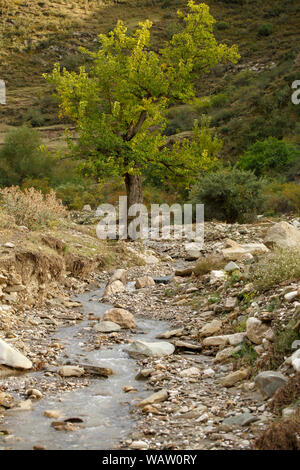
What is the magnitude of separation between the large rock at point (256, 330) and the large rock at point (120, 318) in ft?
6.80

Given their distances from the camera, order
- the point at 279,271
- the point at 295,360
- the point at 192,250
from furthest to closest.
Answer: the point at 192,250 < the point at 279,271 < the point at 295,360

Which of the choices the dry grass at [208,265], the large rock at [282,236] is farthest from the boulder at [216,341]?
the large rock at [282,236]

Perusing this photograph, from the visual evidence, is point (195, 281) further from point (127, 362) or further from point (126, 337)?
point (127, 362)

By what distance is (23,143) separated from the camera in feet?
86.7

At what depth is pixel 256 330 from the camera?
17.7 ft

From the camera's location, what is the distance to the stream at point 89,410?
3.83m

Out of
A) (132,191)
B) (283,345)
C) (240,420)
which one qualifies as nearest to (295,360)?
(283,345)

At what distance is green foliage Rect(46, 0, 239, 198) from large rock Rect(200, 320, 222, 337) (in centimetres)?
638

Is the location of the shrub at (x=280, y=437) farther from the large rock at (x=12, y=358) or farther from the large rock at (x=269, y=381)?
the large rock at (x=12, y=358)

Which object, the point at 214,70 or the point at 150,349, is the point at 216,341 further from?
the point at 214,70

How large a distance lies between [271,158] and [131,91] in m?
12.1

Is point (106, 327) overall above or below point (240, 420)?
above

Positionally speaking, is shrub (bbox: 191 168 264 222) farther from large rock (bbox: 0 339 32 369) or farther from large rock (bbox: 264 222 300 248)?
large rock (bbox: 0 339 32 369)

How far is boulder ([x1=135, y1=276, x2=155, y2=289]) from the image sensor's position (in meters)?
9.19
